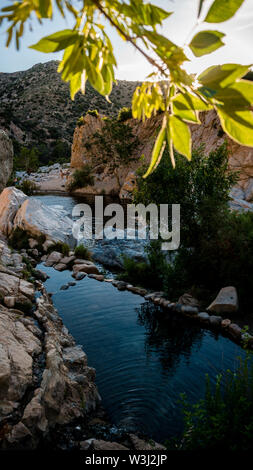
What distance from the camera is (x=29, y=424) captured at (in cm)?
256

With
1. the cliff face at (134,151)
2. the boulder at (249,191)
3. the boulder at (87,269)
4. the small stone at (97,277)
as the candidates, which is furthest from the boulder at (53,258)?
the boulder at (249,191)

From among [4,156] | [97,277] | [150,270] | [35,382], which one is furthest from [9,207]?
[35,382]

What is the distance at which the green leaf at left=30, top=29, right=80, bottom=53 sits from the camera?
521 millimetres

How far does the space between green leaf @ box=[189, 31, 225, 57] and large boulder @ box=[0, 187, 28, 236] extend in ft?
40.0

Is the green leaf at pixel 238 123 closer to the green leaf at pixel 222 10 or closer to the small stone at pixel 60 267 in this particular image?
the green leaf at pixel 222 10

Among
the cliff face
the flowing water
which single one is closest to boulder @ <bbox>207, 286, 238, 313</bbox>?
the flowing water

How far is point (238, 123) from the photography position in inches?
19.6

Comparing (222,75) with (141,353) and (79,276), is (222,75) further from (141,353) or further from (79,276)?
(79,276)

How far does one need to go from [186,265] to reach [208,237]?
3.20 ft

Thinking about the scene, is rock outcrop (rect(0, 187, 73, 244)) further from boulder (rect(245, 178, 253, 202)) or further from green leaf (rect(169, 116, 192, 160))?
boulder (rect(245, 178, 253, 202))

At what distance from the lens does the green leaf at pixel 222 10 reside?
49cm

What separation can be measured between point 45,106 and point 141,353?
64.5 meters

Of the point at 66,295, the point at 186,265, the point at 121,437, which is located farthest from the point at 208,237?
the point at 121,437
